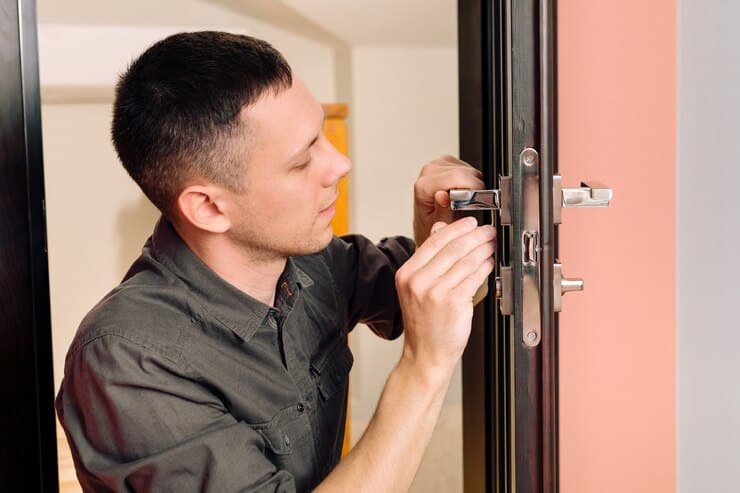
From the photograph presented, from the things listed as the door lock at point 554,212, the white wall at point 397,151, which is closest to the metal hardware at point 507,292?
the door lock at point 554,212

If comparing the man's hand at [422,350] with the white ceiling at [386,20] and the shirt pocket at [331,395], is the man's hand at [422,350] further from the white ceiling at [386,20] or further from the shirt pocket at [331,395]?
the white ceiling at [386,20]

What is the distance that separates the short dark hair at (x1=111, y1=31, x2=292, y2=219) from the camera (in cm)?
93

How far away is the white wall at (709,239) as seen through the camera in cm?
104

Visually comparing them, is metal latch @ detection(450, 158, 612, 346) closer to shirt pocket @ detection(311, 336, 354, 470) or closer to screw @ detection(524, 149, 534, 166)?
screw @ detection(524, 149, 534, 166)

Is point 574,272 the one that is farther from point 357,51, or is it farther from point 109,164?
point 109,164

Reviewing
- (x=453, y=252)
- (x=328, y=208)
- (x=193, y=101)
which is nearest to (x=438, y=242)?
(x=453, y=252)

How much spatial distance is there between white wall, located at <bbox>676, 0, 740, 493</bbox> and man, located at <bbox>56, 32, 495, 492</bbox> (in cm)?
33

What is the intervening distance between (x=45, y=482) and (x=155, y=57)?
1.99ft

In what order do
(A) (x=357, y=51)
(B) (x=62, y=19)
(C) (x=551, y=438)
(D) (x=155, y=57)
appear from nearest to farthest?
(C) (x=551, y=438)
(D) (x=155, y=57)
(B) (x=62, y=19)
(A) (x=357, y=51)

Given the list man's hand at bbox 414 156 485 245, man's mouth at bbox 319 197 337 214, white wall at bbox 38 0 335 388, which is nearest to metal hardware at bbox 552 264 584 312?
man's hand at bbox 414 156 485 245

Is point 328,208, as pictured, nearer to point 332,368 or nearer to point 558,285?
point 332,368

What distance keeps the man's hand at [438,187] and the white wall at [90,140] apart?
30 cm

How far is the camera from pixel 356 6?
1.20 meters

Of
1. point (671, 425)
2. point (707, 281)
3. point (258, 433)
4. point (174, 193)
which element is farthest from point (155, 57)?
point (671, 425)
